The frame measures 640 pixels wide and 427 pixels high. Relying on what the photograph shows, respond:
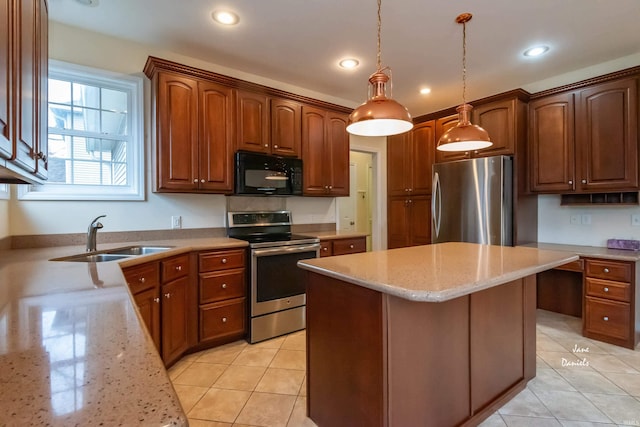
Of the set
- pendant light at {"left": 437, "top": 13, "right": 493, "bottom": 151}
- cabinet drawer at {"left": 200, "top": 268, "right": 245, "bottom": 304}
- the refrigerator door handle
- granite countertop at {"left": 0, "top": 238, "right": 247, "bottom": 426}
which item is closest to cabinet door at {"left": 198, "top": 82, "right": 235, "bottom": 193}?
cabinet drawer at {"left": 200, "top": 268, "right": 245, "bottom": 304}

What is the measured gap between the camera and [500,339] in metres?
1.88

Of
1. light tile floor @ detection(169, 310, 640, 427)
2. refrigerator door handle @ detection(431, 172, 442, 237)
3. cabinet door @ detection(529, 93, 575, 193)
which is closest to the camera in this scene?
light tile floor @ detection(169, 310, 640, 427)

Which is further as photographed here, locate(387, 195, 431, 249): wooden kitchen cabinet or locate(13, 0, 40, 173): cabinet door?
locate(387, 195, 431, 249): wooden kitchen cabinet

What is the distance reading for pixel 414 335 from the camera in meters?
1.41

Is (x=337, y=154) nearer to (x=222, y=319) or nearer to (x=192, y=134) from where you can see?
(x=192, y=134)

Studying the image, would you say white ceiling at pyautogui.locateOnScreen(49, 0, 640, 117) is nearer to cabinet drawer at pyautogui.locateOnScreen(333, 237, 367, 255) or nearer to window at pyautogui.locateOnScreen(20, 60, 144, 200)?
window at pyautogui.locateOnScreen(20, 60, 144, 200)

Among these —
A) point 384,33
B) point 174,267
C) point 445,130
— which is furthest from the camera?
point 445,130

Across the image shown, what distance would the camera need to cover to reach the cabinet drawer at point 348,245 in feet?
11.1

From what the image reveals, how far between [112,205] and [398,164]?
11.6 feet

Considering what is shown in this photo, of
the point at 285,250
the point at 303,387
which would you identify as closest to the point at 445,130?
the point at 285,250

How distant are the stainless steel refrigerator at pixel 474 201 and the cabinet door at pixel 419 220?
0.92 feet

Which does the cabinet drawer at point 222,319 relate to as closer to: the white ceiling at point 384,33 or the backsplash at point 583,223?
the white ceiling at point 384,33

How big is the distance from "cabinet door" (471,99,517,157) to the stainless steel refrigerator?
18 cm

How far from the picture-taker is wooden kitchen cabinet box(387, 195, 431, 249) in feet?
13.7
